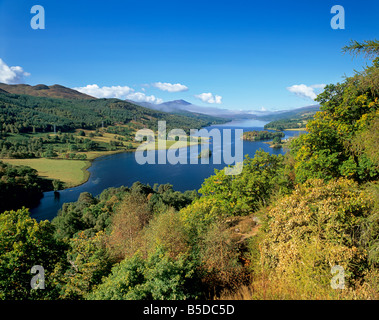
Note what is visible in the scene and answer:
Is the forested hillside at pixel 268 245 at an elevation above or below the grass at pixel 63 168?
above

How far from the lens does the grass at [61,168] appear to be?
71.8 metres

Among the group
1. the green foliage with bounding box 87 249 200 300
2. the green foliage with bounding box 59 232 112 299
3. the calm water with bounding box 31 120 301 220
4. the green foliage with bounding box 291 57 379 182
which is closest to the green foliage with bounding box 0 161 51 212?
the calm water with bounding box 31 120 301 220

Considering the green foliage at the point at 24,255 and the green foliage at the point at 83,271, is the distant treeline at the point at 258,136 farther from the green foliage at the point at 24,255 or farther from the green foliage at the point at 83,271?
the green foliage at the point at 24,255

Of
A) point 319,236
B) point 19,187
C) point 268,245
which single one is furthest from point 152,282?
point 19,187

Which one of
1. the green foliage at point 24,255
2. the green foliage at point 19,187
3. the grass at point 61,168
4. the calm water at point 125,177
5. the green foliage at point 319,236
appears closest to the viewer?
the green foliage at point 319,236

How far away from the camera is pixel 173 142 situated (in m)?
127

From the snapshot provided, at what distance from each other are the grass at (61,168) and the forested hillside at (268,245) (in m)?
63.4

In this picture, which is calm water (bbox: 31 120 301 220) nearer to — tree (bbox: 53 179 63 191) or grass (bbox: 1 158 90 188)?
tree (bbox: 53 179 63 191)

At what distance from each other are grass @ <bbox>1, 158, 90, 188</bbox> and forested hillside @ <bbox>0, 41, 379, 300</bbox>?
63.4 m

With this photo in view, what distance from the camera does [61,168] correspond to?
8056 centimetres

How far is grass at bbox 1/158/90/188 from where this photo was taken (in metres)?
71.8

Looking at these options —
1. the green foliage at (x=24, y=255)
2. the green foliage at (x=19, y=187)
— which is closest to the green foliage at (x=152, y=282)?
the green foliage at (x=24, y=255)
